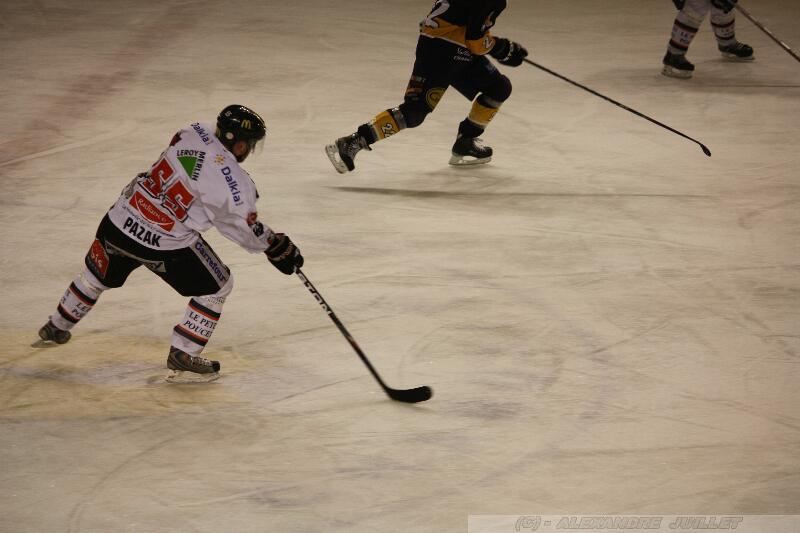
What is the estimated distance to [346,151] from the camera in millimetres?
7051

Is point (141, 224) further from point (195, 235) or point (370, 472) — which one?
point (370, 472)

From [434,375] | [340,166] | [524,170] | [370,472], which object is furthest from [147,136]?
[370,472]

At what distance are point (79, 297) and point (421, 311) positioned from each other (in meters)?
1.57

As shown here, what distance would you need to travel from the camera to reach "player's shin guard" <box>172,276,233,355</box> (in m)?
4.47

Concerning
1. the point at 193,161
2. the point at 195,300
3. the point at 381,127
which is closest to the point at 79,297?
the point at 195,300

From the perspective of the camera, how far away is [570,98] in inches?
351

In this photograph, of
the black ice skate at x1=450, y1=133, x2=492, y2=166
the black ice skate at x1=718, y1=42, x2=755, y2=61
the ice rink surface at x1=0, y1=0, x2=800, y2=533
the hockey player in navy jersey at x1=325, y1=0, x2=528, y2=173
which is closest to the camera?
the ice rink surface at x1=0, y1=0, x2=800, y2=533

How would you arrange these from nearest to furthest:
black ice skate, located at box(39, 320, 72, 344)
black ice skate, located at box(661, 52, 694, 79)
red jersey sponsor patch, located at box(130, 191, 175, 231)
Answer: red jersey sponsor patch, located at box(130, 191, 175, 231) < black ice skate, located at box(39, 320, 72, 344) < black ice skate, located at box(661, 52, 694, 79)

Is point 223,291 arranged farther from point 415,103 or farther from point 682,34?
point 682,34

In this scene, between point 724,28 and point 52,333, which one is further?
point 724,28

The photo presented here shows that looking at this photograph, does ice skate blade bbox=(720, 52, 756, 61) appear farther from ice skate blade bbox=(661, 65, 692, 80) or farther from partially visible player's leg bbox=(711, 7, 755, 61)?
ice skate blade bbox=(661, 65, 692, 80)

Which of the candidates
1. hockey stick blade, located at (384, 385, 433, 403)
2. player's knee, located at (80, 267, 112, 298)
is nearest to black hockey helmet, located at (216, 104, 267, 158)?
player's knee, located at (80, 267, 112, 298)

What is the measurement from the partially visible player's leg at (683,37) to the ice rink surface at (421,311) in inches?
5.9

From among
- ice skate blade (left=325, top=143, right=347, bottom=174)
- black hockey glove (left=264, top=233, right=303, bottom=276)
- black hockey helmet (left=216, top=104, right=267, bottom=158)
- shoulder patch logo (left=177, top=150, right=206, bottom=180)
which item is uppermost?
black hockey helmet (left=216, top=104, right=267, bottom=158)
